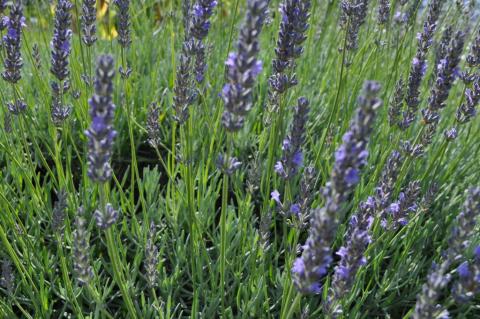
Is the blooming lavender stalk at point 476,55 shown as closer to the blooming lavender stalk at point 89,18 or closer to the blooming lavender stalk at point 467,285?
the blooming lavender stalk at point 467,285

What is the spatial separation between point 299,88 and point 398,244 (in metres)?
1.24

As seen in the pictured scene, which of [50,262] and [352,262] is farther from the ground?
[352,262]

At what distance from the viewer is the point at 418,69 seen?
2049 millimetres

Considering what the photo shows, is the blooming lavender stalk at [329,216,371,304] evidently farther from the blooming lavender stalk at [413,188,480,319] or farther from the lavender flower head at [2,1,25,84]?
the lavender flower head at [2,1,25,84]

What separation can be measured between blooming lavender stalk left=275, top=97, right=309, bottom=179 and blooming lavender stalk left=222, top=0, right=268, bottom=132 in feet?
0.81

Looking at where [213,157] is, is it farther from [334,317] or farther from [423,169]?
[334,317]

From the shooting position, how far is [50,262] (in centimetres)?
229

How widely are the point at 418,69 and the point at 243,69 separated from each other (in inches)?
41.8

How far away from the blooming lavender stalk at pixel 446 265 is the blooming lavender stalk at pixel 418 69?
2.67 feet

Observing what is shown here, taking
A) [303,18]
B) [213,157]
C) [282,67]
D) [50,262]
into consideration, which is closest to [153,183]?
[213,157]

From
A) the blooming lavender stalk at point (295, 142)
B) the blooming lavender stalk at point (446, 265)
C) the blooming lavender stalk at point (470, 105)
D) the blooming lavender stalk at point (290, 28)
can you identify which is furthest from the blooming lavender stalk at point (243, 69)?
the blooming lavender stalk at point (470, 105)

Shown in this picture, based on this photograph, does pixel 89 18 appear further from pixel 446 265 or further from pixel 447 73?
pixel 446 265

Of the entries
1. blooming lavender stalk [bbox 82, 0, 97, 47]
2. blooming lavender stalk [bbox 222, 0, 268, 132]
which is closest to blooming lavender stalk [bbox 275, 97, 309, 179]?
blooming lavender stalk [bbox 222, 0, 268, 132]

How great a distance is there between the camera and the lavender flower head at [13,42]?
1.88 meters
